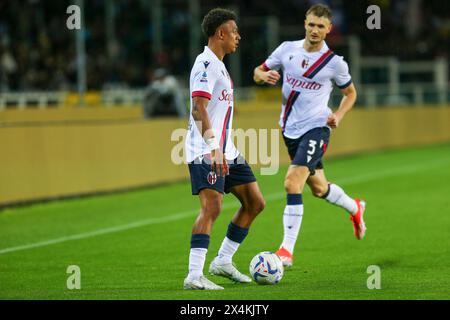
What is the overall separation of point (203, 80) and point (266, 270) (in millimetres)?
1753

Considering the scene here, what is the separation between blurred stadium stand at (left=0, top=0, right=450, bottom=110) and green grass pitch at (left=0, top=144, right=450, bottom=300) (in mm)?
8309

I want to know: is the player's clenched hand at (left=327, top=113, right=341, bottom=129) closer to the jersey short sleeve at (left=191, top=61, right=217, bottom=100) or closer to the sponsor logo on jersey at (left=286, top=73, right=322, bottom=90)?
the sponsor logo on jersey at (left=286, top=73, right=322, bottom=90)

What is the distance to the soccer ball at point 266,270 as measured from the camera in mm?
9430

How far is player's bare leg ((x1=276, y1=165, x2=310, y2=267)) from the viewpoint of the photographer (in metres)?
10.8

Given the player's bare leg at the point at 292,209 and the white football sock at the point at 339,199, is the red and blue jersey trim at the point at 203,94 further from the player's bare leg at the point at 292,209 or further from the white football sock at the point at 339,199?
the white football sock at the point at 339,199

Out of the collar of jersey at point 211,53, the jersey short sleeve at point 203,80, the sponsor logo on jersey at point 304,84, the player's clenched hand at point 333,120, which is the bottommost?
the player's clenched hand at point 333,120

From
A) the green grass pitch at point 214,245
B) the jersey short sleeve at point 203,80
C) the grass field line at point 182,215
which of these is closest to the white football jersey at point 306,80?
the green grass pitch at point 214,245

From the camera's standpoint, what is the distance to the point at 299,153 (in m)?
11.3

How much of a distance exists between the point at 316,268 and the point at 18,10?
2130 cm

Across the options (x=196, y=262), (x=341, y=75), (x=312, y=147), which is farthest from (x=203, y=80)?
(x=341, y=75)

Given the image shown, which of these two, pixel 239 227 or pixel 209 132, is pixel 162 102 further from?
pixel 209 132

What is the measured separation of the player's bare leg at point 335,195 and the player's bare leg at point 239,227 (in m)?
2.14

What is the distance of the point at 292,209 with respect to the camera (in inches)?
436

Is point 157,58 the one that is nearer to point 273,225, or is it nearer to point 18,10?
point 18,10
